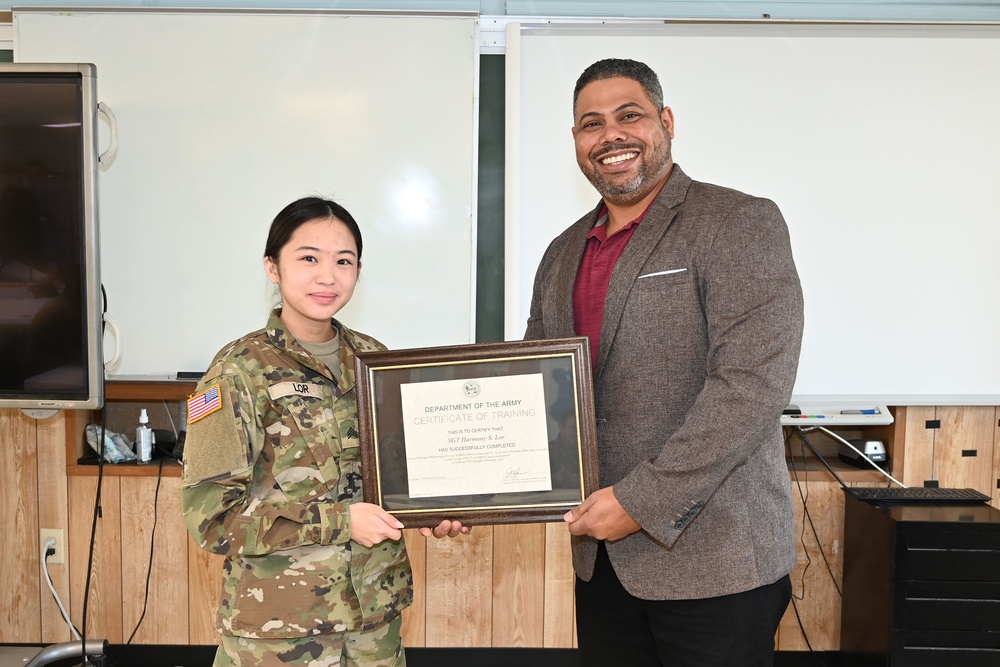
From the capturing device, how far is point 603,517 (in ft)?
4.37

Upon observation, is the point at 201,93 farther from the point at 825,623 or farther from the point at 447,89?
the point at 825,623

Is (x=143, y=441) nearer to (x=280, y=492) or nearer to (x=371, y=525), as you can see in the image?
(x=280, y=492)

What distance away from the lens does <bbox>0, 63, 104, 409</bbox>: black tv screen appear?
2.27 meters

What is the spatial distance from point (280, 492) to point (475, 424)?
0.40 metres

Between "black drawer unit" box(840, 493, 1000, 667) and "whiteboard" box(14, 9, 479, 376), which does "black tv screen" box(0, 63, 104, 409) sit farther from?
"black drawer unit" box(840, 493, 1000, 667)

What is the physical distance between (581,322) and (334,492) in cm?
63

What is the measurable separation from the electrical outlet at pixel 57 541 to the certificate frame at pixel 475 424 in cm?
204

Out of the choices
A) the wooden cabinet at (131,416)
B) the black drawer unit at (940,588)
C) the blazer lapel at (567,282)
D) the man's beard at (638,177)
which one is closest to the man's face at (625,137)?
the man's beard at (638,177)

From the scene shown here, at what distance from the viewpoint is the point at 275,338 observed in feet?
4.61

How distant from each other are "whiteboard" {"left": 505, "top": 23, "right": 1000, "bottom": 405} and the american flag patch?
4.66 feet

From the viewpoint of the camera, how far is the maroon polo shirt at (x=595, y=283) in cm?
149

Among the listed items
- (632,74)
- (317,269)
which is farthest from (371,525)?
(632,74)

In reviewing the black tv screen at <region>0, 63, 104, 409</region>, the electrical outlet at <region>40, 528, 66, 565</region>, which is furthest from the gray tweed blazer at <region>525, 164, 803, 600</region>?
the electrical outlet at <region>40, 528, 66, 565</region>

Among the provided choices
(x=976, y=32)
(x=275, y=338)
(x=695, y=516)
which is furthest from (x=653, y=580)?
(x=976, y=32)
